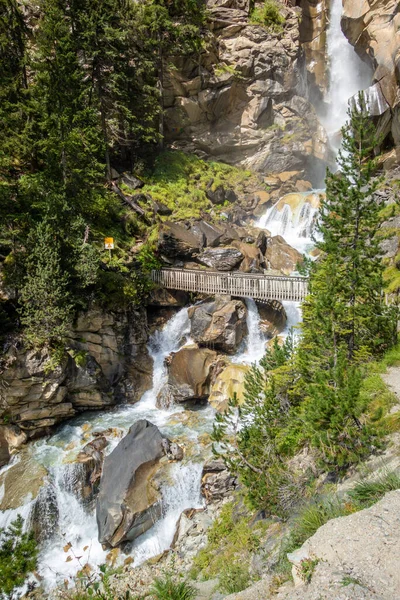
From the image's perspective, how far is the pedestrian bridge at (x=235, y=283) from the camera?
16188 millimetres

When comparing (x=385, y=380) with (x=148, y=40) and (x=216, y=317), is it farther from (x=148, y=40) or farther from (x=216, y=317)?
(x=148, y=40)

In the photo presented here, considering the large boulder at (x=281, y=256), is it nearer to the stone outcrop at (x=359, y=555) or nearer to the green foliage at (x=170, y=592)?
the stone outcrop at (x=359, y=555)

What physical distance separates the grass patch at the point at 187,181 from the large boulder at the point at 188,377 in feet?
34.0

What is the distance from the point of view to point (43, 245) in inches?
493

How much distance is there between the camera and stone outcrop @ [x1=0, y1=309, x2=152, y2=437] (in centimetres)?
1272

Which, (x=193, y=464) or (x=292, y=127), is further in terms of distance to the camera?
(x=292, y=127)

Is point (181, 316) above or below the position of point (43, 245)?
below

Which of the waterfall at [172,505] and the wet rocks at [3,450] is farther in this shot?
the wet rocks at [3,450]

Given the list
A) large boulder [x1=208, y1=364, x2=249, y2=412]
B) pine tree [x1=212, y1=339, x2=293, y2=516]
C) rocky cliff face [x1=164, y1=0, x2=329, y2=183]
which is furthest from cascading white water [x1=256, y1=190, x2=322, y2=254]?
pine tree [x1=212, y1=339, x2=293, y2=516]

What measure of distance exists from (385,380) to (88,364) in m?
10.9

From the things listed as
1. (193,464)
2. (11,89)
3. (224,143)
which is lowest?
(193,464)

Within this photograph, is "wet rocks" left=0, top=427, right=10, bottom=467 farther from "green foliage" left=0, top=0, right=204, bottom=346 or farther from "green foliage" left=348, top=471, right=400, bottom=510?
"green foliage" left=348, top=471, right=400, bottom=510

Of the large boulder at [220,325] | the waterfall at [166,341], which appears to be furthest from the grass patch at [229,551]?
the waterfall at [166,341]

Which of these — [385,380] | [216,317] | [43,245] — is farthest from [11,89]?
[385,380]
